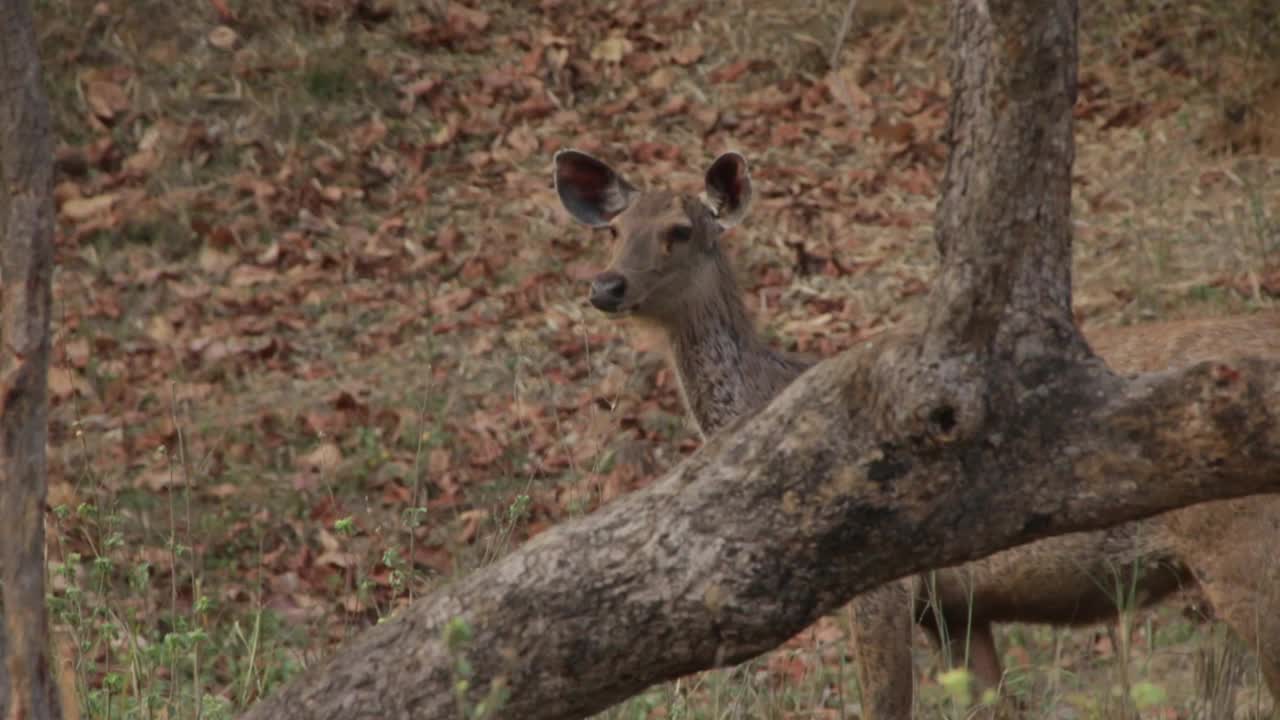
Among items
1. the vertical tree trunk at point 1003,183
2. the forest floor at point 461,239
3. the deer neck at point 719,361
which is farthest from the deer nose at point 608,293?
the vertical tree trunk at point 1003,183

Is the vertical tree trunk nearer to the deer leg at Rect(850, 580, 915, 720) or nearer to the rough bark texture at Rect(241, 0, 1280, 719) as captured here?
the rough bark texture at Rect(241, 0, 1280, 719)

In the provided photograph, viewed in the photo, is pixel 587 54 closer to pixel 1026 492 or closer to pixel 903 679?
pixel 903 679

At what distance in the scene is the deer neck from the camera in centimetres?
679

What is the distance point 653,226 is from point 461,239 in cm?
531

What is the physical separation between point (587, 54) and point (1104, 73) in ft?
11.5

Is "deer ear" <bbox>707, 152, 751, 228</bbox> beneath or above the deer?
above

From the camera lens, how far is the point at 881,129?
498 inches

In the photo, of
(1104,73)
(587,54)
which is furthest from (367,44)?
(1104,73)

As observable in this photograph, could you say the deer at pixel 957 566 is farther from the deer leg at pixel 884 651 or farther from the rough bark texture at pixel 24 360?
the rough bark texture at pixel 24 360

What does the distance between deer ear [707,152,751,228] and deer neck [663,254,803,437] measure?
0.26 metres

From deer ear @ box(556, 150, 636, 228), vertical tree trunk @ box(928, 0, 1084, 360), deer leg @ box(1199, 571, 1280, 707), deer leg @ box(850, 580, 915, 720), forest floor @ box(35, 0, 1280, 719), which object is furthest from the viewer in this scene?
forest floor @ box(35, 0, 1280, 719)

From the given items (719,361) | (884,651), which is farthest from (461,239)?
(884,651)

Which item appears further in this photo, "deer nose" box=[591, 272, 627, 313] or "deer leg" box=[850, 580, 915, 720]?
"deer nose" box=[591, 272, 627, 313]

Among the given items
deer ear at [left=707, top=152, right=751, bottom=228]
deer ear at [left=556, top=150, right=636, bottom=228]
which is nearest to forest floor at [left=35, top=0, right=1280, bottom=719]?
deer ear at [left=556, top=150, right=636, bottom=228]
